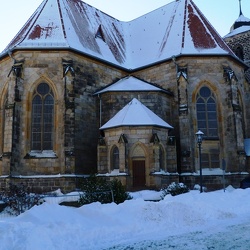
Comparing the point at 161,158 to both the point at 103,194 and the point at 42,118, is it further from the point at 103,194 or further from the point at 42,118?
the point at 42,118

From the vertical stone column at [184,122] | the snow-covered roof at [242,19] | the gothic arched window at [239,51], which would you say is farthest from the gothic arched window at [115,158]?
the snow-covered roof at [242,19]

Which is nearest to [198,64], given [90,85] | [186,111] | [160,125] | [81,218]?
[186,111]

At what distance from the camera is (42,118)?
793 inches

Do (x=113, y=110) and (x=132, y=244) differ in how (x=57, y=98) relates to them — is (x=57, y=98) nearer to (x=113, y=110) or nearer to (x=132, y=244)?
(x=113, y=110)

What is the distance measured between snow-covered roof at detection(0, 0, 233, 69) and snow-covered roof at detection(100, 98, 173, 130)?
14.4ft

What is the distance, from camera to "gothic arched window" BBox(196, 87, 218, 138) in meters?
21.7

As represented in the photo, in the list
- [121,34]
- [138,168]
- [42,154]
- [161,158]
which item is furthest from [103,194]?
[121,34]

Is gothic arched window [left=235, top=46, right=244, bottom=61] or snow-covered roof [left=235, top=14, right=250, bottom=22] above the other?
snow-covered roof [left=235, top=14, right=250, bottom=22]

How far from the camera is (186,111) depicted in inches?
815

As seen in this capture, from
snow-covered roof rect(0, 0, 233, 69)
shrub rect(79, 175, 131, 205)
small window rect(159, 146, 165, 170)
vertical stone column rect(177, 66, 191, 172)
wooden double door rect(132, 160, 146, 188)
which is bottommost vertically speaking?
shrub rect(79, 175, 131, 205)

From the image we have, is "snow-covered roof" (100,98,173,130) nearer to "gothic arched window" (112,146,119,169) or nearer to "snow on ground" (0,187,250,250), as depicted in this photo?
"gothic arched window" (112,146,119,169)

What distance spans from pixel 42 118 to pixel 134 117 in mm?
5422

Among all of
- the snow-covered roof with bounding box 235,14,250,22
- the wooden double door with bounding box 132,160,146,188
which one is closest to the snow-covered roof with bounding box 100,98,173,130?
the wooden double door with bounding box 132,160,146,188

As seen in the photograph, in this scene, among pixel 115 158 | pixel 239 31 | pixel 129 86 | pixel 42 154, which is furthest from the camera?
pixel 239 31
